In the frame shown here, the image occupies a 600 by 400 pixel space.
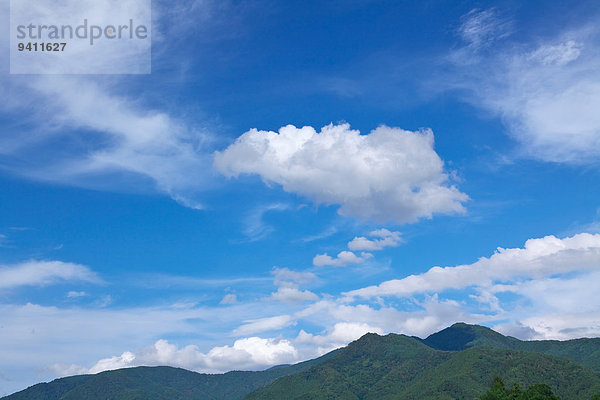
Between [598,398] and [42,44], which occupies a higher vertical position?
[42,44]

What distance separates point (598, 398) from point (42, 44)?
201 metres

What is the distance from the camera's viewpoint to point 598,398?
631ft

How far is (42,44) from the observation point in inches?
3612

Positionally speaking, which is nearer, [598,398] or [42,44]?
[42,44]
